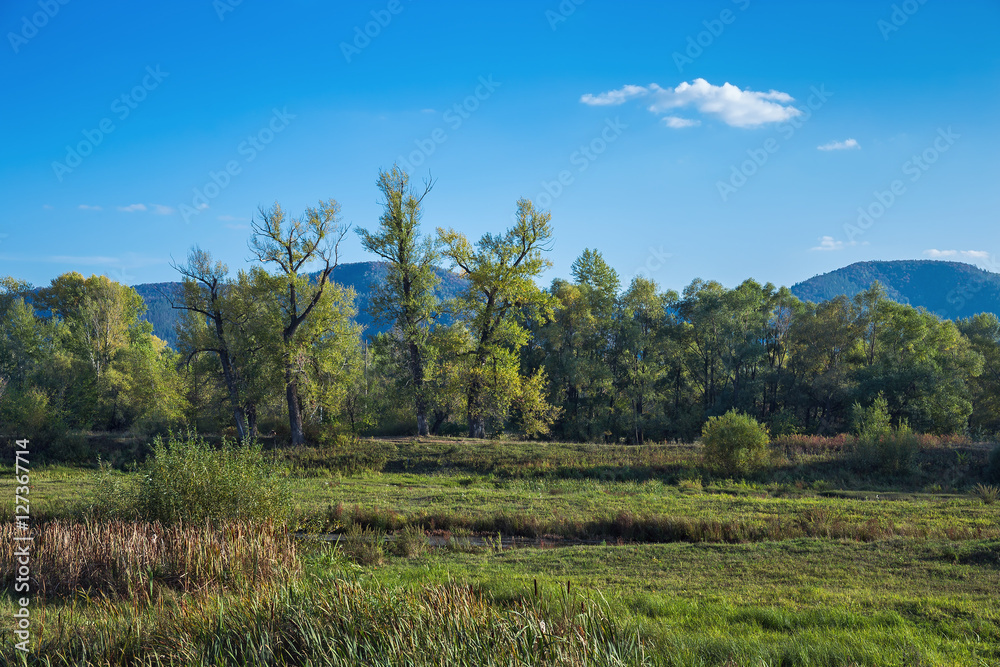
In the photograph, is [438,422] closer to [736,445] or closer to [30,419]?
[736,445]

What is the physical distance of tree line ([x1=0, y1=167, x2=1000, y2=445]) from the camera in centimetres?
3453

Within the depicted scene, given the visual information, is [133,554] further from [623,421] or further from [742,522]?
[623,421]

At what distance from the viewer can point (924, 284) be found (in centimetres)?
17500

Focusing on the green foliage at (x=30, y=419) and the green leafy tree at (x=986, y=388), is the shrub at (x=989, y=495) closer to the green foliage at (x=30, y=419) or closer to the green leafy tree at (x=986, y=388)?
the green leafy tree at (x=986, y=388)

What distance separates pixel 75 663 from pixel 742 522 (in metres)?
15.2

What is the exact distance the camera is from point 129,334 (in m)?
58.8

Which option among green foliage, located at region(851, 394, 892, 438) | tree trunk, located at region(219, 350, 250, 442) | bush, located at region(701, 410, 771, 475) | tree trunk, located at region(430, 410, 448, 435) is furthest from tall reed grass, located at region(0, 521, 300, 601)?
tree trunk, located at region(430, 410, 448, 435)

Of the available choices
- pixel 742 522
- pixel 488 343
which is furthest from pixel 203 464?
pixel 488 343

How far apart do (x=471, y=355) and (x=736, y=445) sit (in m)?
16.6

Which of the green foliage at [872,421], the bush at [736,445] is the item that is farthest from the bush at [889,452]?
the bush at [736,445]

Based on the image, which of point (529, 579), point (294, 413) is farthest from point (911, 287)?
point (529, 579)

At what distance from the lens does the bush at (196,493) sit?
42.9 ft

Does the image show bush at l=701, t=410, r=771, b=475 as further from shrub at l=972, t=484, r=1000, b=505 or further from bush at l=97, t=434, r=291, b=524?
bush at l=97, t=434, r=291, b=524

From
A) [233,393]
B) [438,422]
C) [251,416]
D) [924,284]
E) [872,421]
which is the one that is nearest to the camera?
[872,421]
